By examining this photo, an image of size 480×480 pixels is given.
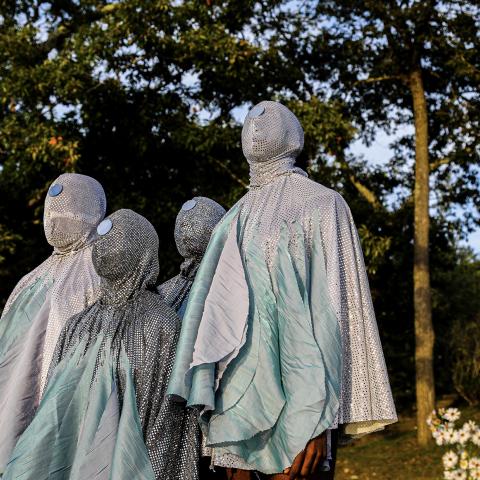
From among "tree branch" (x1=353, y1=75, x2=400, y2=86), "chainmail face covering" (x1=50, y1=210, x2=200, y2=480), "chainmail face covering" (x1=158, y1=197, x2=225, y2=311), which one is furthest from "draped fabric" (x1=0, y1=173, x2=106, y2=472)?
"tree branch" (x1=353, y1=75, x2=400, y2=86)

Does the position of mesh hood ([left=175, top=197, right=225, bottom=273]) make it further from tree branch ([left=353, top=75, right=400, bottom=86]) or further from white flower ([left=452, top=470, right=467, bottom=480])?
tree branch ([left=353, top=75, right=400, bottom=86])

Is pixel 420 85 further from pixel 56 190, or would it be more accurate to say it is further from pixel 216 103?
pixel 56 190

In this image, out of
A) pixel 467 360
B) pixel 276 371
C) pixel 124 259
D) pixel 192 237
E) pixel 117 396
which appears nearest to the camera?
pixel 276 371

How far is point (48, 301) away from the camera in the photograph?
13.6ft

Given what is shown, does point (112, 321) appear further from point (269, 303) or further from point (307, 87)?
point (307, 87)

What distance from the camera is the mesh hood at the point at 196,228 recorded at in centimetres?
396

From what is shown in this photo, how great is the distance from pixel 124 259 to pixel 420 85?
29.4ft

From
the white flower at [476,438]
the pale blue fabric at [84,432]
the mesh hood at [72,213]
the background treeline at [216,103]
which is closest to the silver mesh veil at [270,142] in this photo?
the pale blue fabric at [84,432]

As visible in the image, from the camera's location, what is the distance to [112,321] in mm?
3102

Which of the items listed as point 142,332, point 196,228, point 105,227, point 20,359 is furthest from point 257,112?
point 20,359

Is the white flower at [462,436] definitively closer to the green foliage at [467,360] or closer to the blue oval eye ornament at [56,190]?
the blue oval eye ornament at [56,190]

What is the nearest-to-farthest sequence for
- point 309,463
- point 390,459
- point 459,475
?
point 309,463 < point 459,475 < point 390,459

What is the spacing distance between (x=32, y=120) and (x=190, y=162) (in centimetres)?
201

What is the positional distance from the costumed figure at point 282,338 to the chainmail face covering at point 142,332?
144mm
